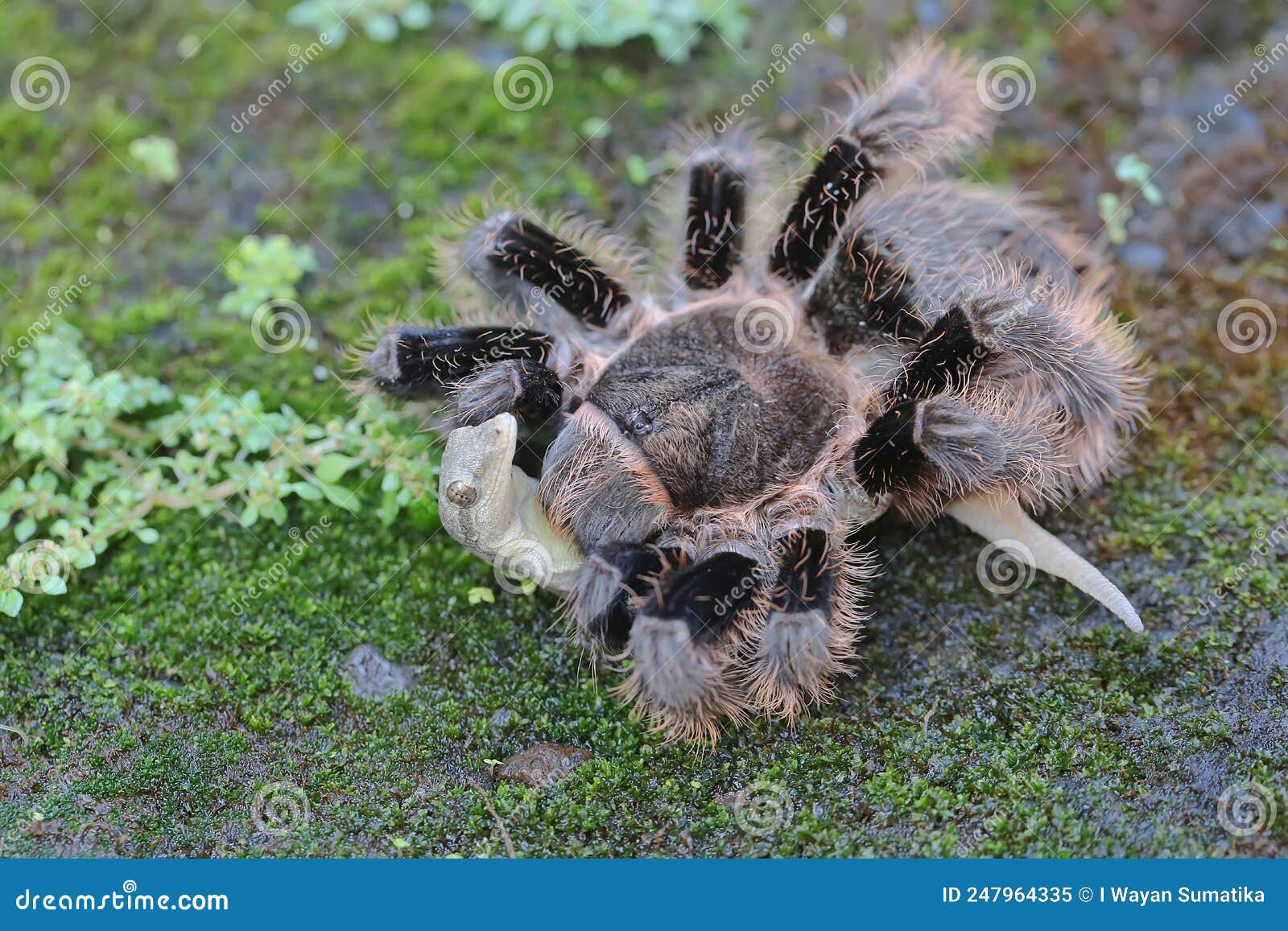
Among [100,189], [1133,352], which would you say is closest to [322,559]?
[100,189]

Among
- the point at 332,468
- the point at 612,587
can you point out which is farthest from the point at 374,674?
the point at 612,587

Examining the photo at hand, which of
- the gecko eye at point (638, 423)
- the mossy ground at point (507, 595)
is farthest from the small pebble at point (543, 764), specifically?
the gecko eye at point (638, 423)

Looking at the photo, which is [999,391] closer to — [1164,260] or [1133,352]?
[1133,352]

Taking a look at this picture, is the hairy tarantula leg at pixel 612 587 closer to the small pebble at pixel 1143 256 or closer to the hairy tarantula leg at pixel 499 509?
the hairy tarantula leg at pixel 499 509

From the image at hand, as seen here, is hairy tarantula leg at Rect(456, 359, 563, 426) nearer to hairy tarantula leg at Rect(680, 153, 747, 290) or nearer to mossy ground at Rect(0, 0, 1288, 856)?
mossy ground at Rect(0, 0, 1288, 856)

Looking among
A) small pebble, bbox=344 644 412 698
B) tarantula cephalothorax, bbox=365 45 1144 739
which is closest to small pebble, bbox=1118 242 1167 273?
tarantula cephalothorax, bbox=365 45 1144 739

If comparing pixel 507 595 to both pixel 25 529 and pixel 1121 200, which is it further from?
pixel 1121 200
